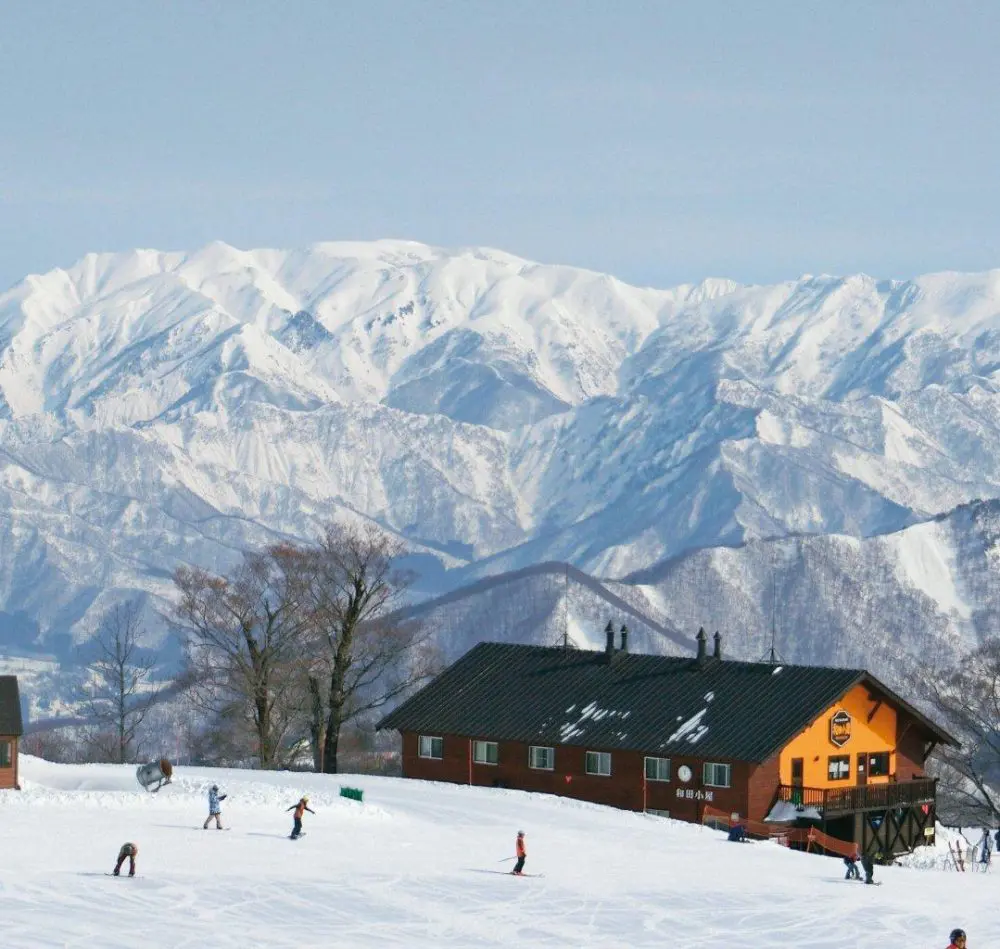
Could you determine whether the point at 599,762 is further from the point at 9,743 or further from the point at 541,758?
the point at 9,743

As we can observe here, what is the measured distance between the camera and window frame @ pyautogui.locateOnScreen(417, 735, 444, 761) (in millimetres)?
90875

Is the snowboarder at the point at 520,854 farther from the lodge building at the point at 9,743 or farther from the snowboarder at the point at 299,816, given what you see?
the lodge building at the point at 9,743

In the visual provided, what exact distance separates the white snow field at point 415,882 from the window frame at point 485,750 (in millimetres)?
8401

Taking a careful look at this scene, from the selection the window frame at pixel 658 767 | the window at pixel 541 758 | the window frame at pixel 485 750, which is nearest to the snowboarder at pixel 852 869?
the window frame at pixel 658 767

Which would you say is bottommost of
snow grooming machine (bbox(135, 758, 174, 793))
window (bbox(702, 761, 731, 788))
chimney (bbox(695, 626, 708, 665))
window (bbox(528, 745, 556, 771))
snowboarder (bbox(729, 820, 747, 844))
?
snowboarder (bbox(729, 820, 747, 844))

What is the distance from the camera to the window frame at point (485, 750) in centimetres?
8919

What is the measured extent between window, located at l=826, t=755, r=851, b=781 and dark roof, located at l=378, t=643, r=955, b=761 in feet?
11.4

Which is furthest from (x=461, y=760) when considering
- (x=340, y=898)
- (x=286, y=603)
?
(x=340, y=898)

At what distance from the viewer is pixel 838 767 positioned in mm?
87375

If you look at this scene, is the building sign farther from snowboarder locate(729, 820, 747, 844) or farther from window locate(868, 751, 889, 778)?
snowboarder locate(729, 820, 747, 844)

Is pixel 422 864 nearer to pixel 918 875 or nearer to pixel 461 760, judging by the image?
→ pixel 918 875

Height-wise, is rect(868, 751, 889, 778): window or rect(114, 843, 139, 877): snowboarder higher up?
rect(868, 751, 889, 778): window

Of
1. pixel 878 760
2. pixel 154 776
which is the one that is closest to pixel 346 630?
pixel 154 776

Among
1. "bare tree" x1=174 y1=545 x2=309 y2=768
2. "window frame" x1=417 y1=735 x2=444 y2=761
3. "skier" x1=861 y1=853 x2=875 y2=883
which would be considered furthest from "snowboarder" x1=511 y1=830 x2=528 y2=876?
"bare tree" x1=174 y1=545 x2=309 y2=768
